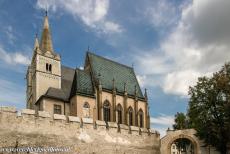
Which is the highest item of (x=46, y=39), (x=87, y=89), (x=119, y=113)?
(x=46, y=39)

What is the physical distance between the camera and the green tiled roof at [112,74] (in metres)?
41.0

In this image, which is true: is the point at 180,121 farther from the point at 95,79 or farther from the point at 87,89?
the point at 87,89

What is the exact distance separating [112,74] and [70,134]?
2017 centimetres

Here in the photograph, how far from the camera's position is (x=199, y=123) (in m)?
27.4

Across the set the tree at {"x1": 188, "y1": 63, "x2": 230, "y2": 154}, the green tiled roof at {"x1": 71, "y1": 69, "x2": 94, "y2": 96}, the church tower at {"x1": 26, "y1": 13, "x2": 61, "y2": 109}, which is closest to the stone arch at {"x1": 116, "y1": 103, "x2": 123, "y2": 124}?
the green tiled roof at {"x1": 71, "y1": 69, "x2": 94, "y2": 96}

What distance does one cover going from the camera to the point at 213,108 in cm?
2716

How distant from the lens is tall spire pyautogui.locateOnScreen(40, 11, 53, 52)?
44066 mm

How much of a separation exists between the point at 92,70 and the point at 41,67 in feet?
22.5

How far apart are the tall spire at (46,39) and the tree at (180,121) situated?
66.2ft

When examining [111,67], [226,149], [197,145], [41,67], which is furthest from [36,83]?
[226,149]

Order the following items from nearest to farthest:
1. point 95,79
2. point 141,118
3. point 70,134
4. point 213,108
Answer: point 70,134, point 213,108, point 95,79, point 141,118

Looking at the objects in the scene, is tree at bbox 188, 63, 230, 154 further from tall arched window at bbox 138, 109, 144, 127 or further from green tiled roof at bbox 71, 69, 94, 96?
tall arched window at bbox 138, 109, 144, 127

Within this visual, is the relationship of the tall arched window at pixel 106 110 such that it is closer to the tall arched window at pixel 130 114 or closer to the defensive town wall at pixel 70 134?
the tall arched window at pixel 130 114

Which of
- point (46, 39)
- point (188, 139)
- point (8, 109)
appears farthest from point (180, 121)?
point (8, 109)
